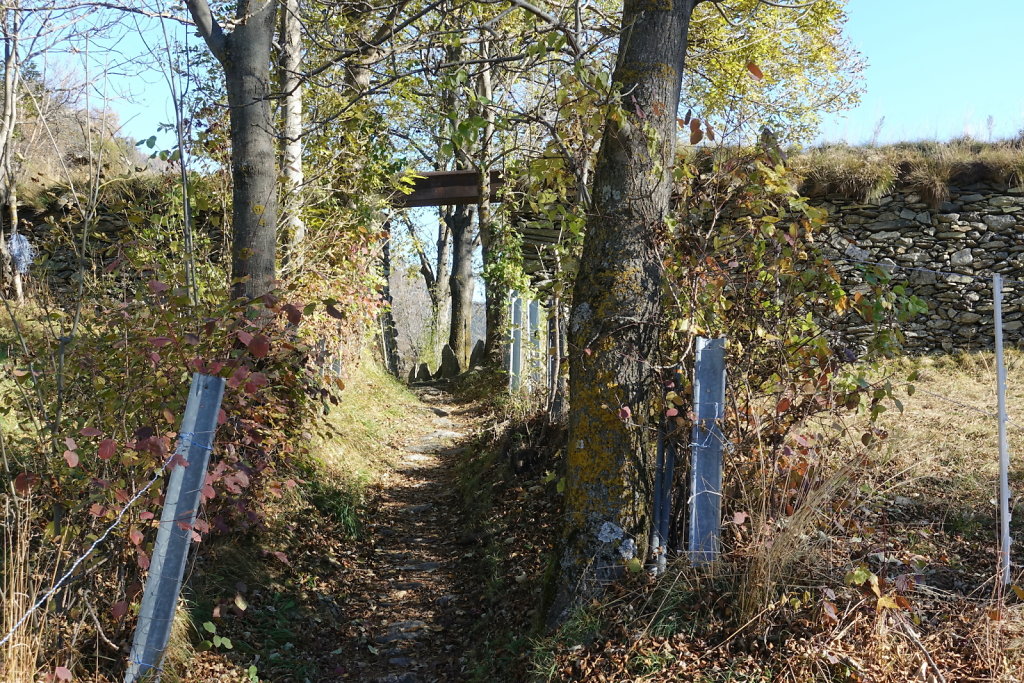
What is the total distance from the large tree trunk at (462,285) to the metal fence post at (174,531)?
1429cm

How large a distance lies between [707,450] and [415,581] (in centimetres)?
283

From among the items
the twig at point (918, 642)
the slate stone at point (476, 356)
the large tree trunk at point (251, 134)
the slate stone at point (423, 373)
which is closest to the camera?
the twig at point (918, 642)

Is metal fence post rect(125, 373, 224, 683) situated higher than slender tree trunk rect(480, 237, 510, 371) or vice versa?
slender tree trunk rect(480, 237, 510, 371)

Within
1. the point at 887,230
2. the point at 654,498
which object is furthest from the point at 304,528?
the point at 887,230

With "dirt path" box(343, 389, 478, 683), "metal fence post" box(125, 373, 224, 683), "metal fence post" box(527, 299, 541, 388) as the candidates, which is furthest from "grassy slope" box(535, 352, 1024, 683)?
"metal fence post" box(527, 299, 541, 388)

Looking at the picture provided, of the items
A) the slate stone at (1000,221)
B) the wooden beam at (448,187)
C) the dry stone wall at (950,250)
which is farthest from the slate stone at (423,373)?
the slate stone at (1000,221)

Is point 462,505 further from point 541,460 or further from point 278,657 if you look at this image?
point 278,657

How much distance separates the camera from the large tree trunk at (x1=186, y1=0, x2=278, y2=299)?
17.6 ft

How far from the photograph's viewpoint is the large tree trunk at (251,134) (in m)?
5.36

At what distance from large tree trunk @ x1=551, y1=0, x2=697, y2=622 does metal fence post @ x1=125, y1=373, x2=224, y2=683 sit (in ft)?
5.62

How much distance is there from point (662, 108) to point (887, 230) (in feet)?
28.4

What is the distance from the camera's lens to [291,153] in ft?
26.1

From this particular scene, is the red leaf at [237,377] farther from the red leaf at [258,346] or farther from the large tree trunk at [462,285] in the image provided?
the large tree trunk at [462,285]

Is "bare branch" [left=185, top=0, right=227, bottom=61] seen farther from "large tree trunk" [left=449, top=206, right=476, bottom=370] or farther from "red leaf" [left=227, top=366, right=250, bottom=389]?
"large tree trunk" [left=449, top=206, right=476, bottom=370]
